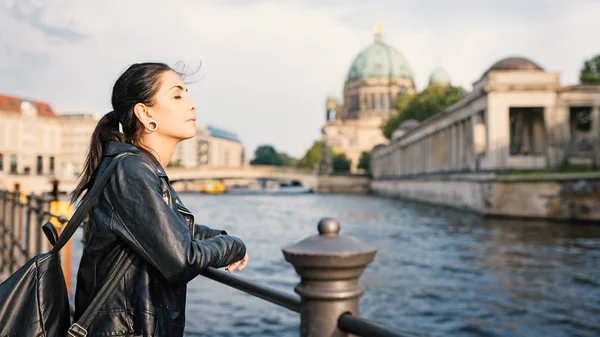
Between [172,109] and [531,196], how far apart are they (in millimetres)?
27486

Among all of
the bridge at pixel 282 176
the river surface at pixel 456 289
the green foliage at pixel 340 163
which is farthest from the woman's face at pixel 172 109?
the green foliage at pixel 340 163

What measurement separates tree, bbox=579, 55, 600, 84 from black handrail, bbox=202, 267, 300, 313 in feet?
143

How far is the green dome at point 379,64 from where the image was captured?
400 feet

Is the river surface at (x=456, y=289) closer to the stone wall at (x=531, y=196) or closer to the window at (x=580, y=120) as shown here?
the stone wall at (x=531, y=196)

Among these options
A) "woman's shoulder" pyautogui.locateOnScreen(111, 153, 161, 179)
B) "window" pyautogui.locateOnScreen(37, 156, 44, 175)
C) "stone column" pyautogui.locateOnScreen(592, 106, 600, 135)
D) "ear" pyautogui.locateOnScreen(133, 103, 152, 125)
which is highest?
"stone column" pyautogui.locateOnScreen(592, 106, 600, 135)

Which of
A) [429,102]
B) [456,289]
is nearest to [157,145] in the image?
[456,289]

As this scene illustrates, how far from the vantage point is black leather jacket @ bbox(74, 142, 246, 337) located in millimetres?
1849

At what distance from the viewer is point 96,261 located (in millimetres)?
1935

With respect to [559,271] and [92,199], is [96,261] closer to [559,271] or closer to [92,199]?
[92,199]

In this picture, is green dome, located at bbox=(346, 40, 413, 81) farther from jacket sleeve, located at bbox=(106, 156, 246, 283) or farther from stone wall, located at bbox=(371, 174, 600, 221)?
jacket sleeve, located at bbox=(106, 156, 246, 283)

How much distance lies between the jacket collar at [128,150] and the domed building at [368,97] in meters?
116

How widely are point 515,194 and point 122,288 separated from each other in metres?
28.6

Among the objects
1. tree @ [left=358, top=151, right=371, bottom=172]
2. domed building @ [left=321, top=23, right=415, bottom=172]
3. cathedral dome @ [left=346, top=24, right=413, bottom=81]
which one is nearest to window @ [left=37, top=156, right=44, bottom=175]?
domed building @ [left=321, top=23, right=415, bottom=172]

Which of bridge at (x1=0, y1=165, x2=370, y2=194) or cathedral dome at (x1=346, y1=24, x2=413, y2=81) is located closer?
bridge at (x1=0, y1=165, x2=370, y2=194)
